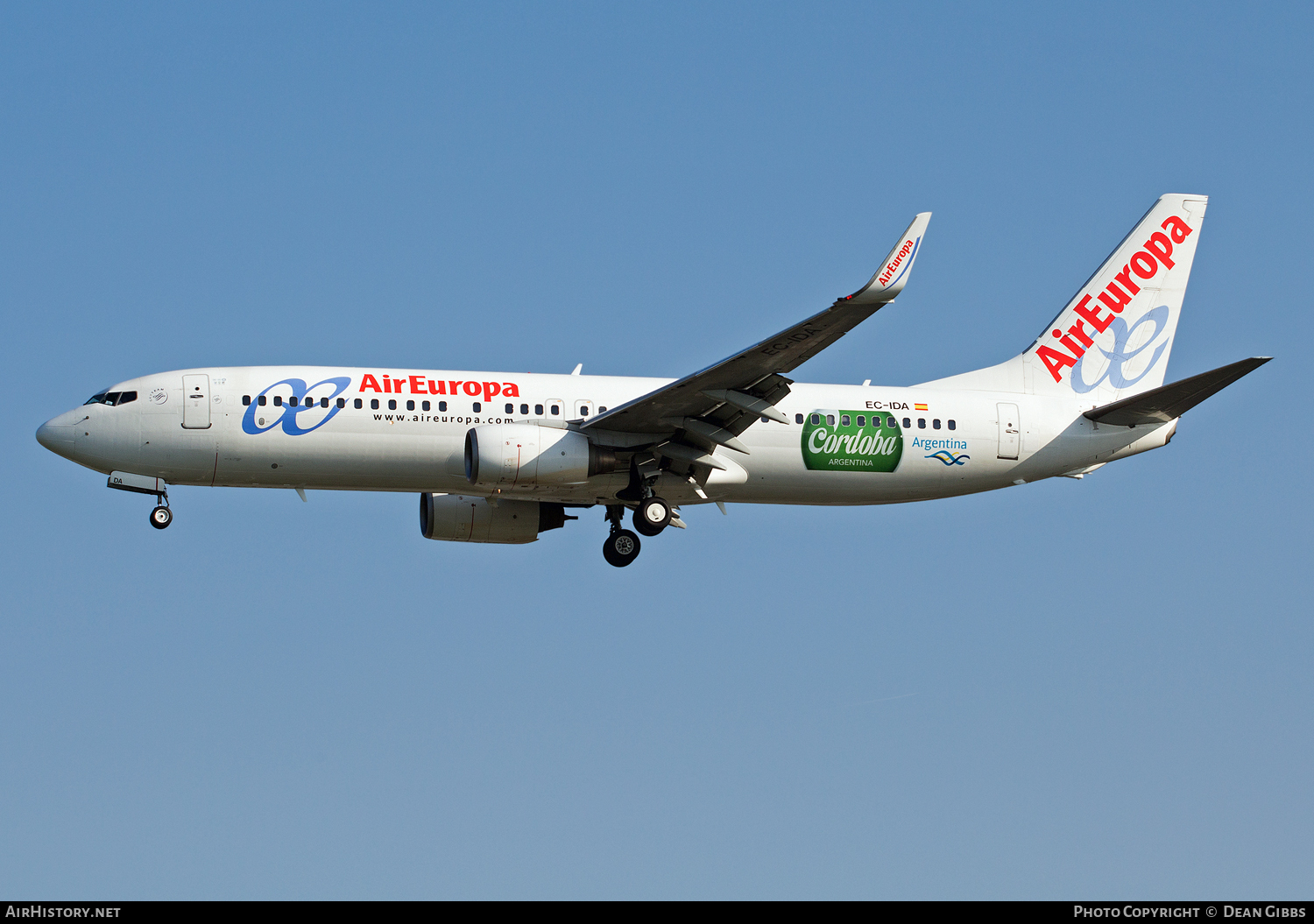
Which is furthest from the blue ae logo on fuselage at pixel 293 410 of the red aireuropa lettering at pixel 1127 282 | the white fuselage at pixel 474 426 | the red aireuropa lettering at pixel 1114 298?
the red aireuropa lettering at pixel 1127 282

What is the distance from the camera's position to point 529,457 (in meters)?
35.7

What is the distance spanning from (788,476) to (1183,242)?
14.2 meters

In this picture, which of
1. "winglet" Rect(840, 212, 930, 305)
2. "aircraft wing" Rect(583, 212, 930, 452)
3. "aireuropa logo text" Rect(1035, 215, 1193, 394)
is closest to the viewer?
"winglet" Rect(840, 212, 930, 305)

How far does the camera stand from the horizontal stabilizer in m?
36.2

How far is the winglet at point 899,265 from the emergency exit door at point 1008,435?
431 inches

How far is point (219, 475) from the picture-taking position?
120ft

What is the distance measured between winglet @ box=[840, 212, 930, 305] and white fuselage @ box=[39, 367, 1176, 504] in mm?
8798

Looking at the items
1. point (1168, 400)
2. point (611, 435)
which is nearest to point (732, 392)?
point (611, 435)

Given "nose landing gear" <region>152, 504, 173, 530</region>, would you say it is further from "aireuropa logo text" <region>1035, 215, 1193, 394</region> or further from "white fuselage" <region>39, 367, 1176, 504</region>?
"aireuropa logo text" <region>1035, 215, 1193, 394</region>

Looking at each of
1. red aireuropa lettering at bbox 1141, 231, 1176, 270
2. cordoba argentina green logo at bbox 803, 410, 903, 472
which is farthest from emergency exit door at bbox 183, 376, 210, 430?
red aireuropa lettering at bbox 1141, 231, 1176, 270

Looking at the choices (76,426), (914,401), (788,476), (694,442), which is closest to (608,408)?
(694,442)

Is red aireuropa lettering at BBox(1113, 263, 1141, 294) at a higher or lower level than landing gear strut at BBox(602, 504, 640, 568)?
higher

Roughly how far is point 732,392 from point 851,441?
174 inches

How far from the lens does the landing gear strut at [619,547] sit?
130ft
